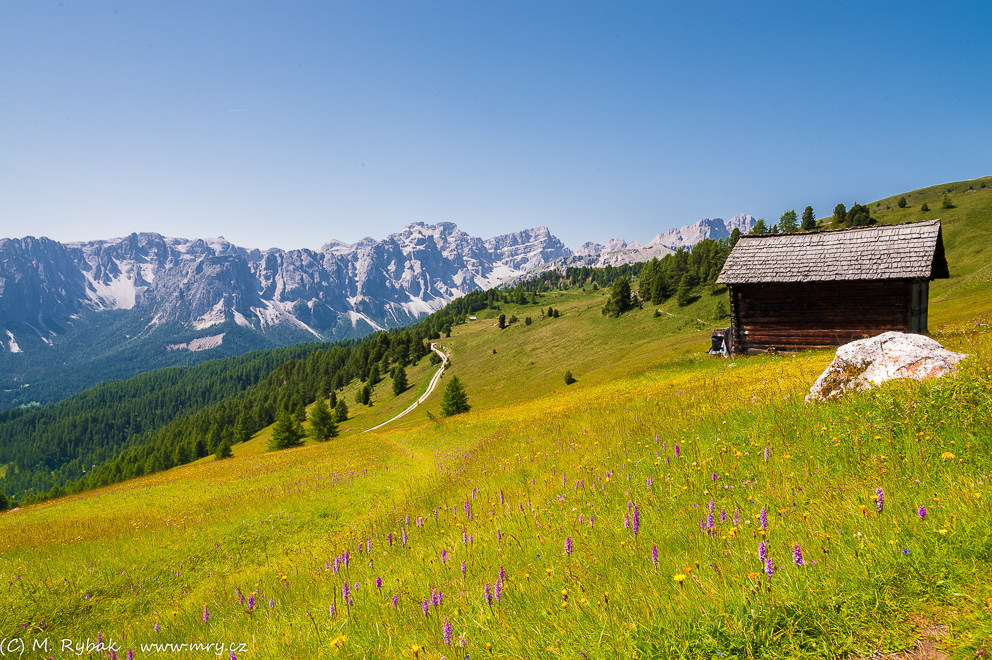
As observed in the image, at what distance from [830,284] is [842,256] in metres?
1.82

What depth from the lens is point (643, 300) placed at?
11531cm

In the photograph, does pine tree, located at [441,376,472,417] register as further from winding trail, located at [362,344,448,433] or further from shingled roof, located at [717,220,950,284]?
shingled roof, located at [717,220,950,284]

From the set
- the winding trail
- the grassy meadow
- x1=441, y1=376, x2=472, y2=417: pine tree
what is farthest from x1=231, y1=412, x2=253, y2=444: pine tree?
the grassy meadow

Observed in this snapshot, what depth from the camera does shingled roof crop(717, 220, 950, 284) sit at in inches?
965

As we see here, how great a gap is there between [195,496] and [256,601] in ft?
53.6

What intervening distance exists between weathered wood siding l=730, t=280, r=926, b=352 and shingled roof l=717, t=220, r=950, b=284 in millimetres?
989

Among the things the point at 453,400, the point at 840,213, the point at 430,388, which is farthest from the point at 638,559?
the point at 840,213

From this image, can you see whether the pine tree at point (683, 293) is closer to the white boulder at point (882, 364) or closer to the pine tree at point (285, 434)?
the pine tree at point (285, 434)

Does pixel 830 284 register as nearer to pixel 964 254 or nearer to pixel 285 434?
pixel 964 254

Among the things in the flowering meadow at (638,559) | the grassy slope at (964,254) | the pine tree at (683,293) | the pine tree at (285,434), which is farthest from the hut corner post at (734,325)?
the pine tree at (285,434)

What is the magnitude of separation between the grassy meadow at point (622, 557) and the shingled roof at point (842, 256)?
20.3 m

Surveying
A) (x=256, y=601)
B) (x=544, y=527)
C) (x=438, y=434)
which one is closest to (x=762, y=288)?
(x=438, y=434)

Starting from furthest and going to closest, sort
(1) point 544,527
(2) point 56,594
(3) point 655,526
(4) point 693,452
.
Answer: (2) point 56,594 < (4) point 693,452 < (1) point 544,527 < (3) point 655,526

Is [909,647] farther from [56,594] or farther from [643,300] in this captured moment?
[643,300]
